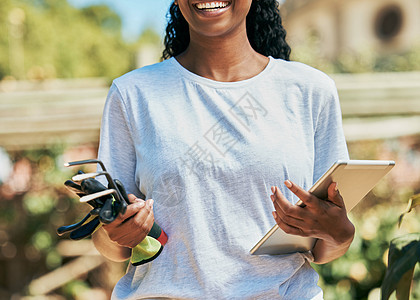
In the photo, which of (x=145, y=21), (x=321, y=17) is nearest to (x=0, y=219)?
(x=321, y=17)

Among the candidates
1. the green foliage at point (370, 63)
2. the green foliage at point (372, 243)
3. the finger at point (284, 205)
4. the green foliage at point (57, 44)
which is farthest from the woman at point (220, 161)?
the green foliage at point (57, 44)

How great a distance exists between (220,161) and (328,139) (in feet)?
0.99

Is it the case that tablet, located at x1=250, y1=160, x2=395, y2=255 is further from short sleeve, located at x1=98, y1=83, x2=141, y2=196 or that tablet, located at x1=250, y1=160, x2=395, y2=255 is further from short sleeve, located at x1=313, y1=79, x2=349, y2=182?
short sleeve, located at x1=98, y1=83, x2=141, y2=196

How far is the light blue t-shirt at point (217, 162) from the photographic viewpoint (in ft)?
4.75

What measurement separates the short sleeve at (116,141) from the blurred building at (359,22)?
21396 millimetres

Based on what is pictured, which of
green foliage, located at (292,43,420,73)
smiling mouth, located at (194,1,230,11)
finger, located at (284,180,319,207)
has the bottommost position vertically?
green foliage, located at (292,43,420,73)

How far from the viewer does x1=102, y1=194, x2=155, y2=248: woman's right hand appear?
1323 millimetres

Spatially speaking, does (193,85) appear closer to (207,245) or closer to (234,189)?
(234,189)

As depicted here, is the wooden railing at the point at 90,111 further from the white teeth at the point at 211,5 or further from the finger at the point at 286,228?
the finger at the point at 286,228

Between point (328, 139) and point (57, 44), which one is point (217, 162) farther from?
point (57, 44)

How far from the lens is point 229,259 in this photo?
4.75 feet

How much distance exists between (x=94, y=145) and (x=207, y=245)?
3132mm

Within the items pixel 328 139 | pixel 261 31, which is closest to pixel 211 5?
pixel 261 31


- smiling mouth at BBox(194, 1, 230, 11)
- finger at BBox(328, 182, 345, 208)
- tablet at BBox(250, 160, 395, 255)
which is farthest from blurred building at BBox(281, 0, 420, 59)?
finger at BBox(328, 182, 345, 208)
